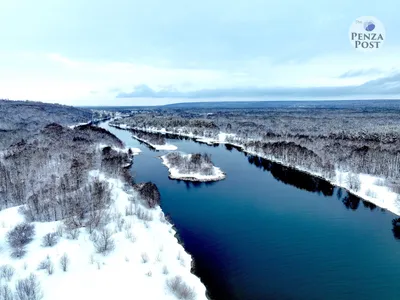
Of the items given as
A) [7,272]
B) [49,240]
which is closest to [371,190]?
[49,240]

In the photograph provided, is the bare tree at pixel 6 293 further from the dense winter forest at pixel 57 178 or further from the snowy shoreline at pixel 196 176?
the snowy shoreline at pixel 196 176

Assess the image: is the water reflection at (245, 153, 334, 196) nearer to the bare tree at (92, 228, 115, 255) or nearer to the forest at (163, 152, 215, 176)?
the forest at (163, 152, 215, 176)

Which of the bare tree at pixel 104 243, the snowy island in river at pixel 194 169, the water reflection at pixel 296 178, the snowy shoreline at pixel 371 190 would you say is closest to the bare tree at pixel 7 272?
the bare tree at pixel 104 243

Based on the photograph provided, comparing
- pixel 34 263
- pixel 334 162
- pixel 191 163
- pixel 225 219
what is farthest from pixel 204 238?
pixel 334 162

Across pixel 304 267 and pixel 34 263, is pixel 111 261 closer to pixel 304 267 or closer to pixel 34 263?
pixel 34 263

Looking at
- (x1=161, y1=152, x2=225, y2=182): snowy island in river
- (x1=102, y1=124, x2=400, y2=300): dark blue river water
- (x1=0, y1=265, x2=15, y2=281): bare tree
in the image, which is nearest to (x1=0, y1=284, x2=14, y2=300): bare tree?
(x1=0, y1=265, x2=15, y2=281): bare tree

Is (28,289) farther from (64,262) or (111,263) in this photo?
(111,263)
